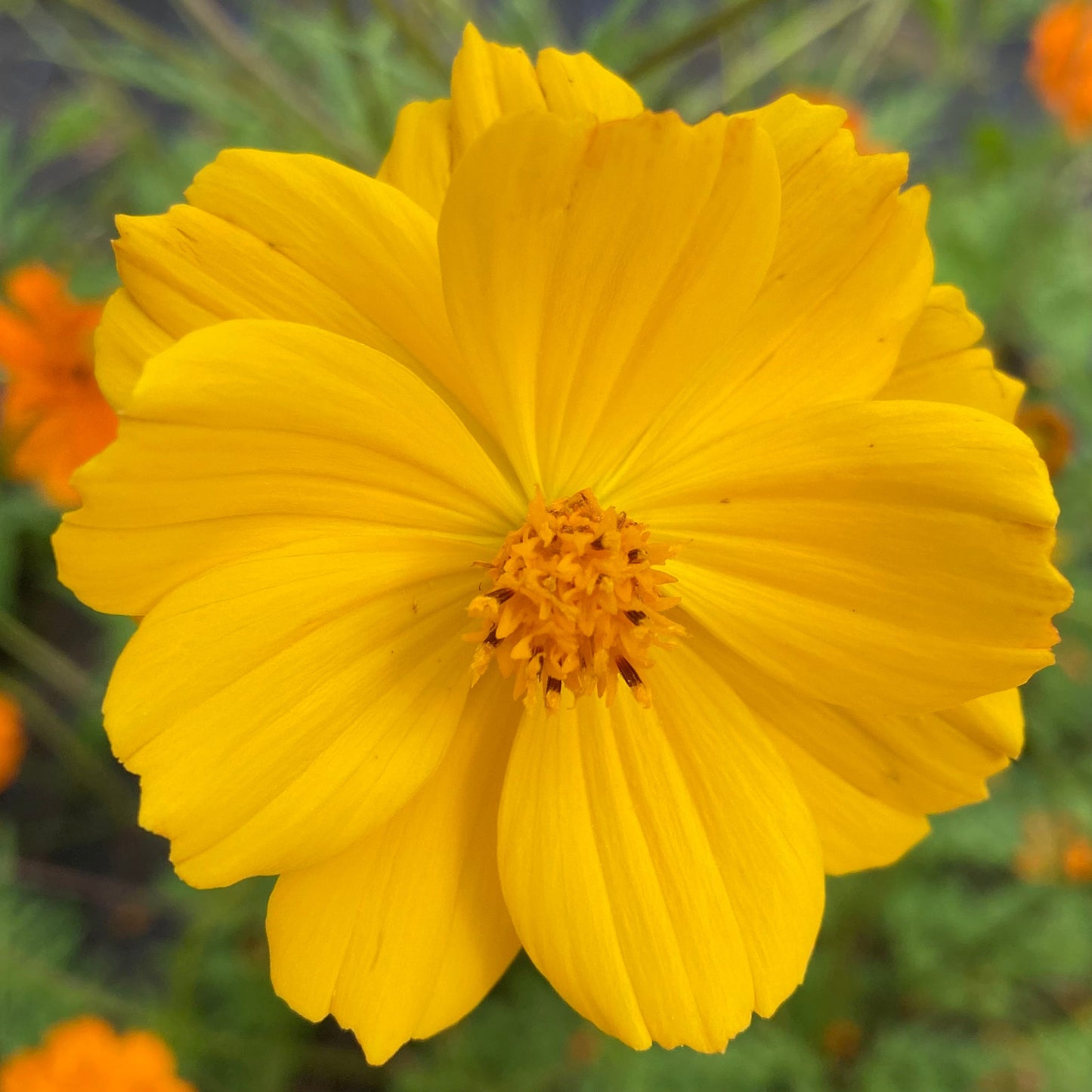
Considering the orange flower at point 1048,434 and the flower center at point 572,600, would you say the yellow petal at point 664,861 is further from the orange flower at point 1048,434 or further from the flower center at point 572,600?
the orange flower at point 1048,434

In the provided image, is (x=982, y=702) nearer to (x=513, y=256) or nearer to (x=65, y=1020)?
(x=513, y=256)

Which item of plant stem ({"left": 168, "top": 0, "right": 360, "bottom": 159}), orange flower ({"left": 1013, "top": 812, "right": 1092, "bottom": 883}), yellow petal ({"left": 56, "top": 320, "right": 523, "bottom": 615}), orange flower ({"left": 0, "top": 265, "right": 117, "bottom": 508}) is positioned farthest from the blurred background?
yellow petal ({"left": 56, "top": 320, "right": 523, "bottom": 615})

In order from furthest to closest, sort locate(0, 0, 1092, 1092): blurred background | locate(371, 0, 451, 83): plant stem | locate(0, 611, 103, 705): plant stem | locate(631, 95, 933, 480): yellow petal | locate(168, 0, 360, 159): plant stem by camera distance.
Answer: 1. locate(0, 0, 1092, 1092): blurred background
2. locate(0, 611, 103, 705): plant stem
3. locate(168, 0, 360, 159): plant stem
4. locate(371, 0, 451, 83): plant stem
5. locate(631, 95, 933, 480): yellow petal

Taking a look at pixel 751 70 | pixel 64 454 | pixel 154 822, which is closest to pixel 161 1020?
pixel 64 454

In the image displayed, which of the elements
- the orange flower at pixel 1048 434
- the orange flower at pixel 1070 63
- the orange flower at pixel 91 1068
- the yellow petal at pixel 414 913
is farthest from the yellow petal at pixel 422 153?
the orange flower at pixel 1070 63

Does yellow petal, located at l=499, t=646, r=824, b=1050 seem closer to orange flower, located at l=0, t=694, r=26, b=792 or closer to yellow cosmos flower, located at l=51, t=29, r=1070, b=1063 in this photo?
yellow cosmos flower, located at l=51, t=29, r=1070, b=1063

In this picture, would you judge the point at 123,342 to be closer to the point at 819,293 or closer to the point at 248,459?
the point at 248,459

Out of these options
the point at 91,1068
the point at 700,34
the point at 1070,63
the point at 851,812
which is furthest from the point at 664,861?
the point at 1070,63
